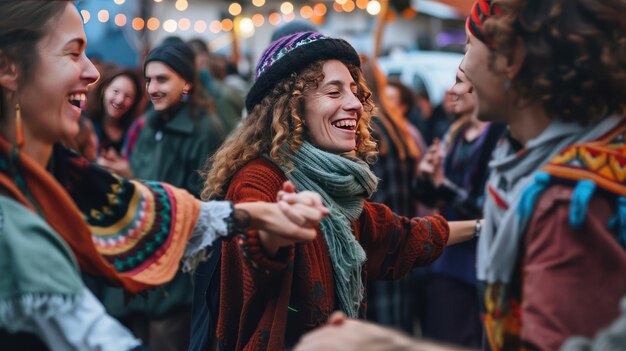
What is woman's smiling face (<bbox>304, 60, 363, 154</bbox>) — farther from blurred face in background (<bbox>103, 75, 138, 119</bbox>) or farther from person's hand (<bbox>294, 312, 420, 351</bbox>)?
blurred face in background (<bbox>103, 75, 138, 119</bbox>)

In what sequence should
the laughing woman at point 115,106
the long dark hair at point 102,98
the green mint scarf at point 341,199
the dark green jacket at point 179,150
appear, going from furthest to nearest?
the long dark hair at point 102,98, the laughing woman at point 115,106, the dark green jacket at point 179,150, the green mint scarf at point 341,199

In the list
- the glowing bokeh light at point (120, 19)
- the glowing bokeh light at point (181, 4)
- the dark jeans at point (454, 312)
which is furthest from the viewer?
the glowing bokeh light at point (181, 4)

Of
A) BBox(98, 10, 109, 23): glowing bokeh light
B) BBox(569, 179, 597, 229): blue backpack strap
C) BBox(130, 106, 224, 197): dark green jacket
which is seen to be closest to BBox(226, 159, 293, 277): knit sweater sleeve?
BBox(569, 179, 597, 229): blue backpack strap

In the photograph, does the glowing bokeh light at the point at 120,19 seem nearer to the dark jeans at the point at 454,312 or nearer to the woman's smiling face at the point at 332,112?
the dark jeans at the point at 454,312

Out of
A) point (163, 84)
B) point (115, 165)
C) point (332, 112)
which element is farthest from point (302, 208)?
point (115, 165)

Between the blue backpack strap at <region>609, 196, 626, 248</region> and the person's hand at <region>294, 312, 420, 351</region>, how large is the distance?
635mm

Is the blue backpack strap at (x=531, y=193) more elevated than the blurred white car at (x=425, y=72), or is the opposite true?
the blue backpack strap at (x=531, y=193)

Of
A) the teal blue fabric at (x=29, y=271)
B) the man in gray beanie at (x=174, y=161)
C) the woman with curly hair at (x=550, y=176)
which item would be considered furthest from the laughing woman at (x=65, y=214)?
the man in gray beanie at (x=174, y=161)

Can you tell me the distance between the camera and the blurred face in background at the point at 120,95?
618 cm

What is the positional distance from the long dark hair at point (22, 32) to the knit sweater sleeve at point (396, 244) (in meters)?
1.57

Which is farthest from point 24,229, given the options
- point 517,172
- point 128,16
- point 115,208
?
point 128,16

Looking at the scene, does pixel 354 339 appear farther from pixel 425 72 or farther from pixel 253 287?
pixel 425 72

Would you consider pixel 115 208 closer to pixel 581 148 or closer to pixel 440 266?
pixel 581 148

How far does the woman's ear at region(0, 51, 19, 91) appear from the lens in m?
2.44
